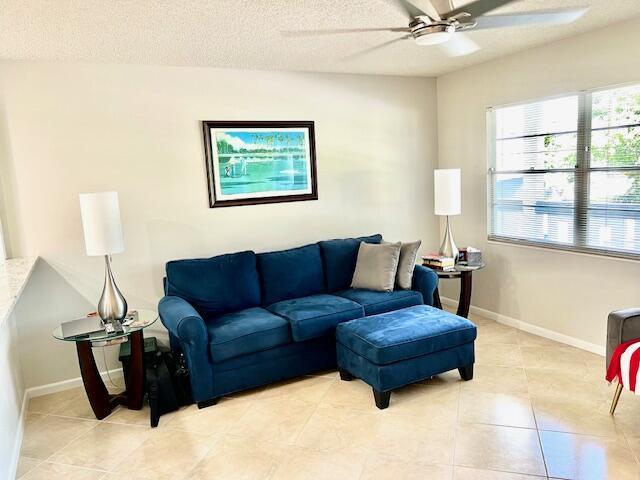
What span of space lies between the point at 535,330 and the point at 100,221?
3.51 meters

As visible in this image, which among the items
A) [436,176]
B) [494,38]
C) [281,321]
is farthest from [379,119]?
[281,321]

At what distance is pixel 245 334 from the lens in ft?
10.4

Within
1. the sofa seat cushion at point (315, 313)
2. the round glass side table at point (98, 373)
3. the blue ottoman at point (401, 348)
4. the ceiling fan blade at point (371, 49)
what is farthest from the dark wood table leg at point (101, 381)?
the ceiling fan blade at point (371, 49)

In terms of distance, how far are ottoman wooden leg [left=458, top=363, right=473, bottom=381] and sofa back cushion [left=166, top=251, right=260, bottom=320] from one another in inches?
62.8

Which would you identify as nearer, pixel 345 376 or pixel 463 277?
pixel 345 376

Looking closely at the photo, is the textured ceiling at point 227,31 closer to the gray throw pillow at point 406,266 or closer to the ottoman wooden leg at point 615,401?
the gray throw pillow at point 406,266

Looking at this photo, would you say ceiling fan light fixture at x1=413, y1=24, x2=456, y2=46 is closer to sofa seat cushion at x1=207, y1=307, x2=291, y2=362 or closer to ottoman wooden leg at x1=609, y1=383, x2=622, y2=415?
sofa seat cushion at x1=207, y1=307, x2=291, y2=362

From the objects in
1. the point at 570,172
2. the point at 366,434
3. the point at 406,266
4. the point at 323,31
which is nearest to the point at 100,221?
the point at 323,31

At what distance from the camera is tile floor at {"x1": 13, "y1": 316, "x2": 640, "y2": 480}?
2.39 meters

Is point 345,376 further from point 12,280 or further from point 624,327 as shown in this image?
point 12,280

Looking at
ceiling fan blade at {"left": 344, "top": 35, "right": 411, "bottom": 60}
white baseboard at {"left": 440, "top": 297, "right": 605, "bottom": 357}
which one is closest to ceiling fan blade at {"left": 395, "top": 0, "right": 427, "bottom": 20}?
ceiling fan blade at {"left": 344, "top": 35, "right": 411, "bottom": 60}

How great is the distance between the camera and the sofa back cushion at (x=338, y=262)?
4094 mm

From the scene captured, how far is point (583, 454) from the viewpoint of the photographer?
2396 millimetres

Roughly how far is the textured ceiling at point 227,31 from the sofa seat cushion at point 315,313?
6.06ft
